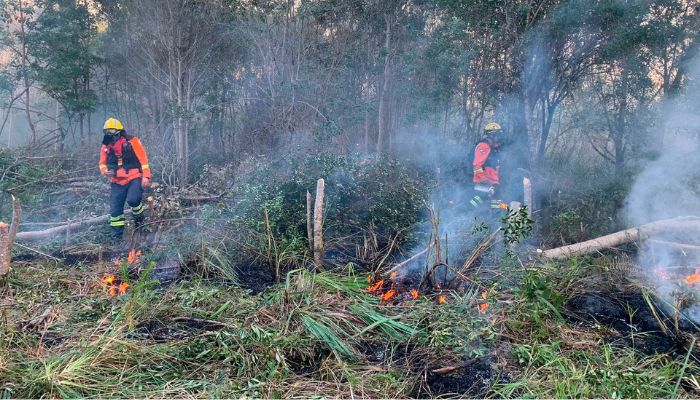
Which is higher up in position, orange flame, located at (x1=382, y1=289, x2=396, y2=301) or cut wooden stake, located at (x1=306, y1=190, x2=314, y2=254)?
cut wooden stake, located at (x1=306, y1=190, x2=314, y2=254)

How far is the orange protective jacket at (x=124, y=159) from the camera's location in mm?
7570

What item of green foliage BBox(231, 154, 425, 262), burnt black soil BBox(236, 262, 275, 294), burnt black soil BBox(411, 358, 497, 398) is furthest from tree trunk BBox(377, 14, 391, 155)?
burnt black soil BBox(411, 358, 497, 398)

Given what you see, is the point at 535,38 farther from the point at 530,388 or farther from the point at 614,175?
the point at 530,388

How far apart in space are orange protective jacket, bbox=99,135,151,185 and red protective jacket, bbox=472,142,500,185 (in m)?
5.16

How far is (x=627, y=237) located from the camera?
581 centimetres

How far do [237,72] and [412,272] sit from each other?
9215 millimetres

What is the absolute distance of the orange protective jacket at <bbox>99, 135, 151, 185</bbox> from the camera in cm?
757

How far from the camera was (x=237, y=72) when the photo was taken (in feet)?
42.8

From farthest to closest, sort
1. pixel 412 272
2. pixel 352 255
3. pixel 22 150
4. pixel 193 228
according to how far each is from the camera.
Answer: pixel 22 150 < pixel 193 228 < pixel 352 255 < pixel 412 272

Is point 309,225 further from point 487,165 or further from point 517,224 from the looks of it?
point 487,165

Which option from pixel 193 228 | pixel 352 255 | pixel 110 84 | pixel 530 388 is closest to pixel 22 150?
pixel 110 84

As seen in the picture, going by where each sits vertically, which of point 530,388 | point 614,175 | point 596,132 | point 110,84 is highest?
point 110,84

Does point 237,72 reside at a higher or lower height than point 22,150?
higher

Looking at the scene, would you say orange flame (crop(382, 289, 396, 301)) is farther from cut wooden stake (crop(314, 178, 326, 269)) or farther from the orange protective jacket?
the orange protective jacket
